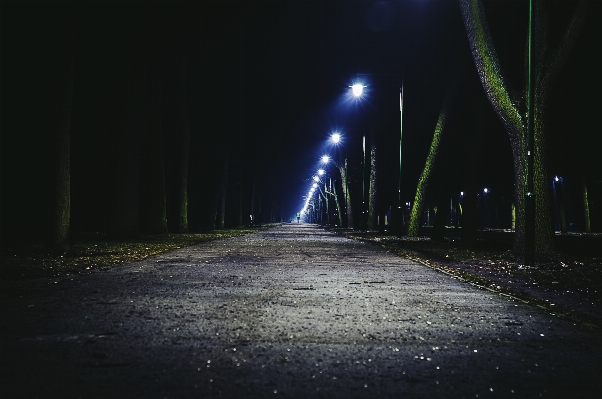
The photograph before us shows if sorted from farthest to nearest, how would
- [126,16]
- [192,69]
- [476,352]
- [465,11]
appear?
1. [192,69]
2. [126,16]
3. [465,11]
4. [476,352]

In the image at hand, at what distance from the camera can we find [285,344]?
18.0 ft

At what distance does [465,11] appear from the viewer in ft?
59.8

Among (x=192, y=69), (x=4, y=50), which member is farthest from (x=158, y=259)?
(x=192, y=69)

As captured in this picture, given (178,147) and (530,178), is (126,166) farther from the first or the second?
(530,178)

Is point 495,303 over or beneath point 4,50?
beneath

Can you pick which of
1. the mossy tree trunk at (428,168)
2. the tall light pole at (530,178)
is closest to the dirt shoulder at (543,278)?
the tall light pole at (530,178)

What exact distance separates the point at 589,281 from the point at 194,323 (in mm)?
7987

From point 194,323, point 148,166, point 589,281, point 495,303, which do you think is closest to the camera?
point 194,323

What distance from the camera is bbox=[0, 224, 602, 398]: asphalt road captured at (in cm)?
421

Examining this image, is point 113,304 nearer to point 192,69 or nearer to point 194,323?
point 194,323

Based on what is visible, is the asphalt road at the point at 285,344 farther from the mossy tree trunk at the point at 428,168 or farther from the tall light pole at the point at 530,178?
the mossy tree trunk at the point at 428,168

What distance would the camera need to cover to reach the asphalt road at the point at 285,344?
421 centimetres

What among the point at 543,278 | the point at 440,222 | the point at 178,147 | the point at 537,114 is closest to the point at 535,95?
the point at 537,114

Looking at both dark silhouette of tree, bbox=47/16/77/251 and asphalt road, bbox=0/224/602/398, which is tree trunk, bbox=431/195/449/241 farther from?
asphalt road, bbox=0/224/602/398
